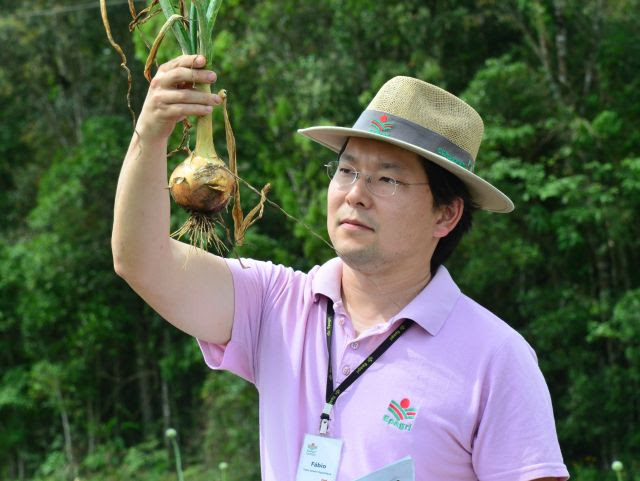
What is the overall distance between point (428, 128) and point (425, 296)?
1.14ft

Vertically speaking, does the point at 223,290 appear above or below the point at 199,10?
below

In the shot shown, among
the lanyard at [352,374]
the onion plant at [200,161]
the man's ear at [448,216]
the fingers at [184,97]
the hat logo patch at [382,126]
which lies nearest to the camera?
the fingers at [184,97]

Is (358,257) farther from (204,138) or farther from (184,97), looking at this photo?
(184,97)

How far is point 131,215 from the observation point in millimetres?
1768

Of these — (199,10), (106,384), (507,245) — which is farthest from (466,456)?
(106,384)

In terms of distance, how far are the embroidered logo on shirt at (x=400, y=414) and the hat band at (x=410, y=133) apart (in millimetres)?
512

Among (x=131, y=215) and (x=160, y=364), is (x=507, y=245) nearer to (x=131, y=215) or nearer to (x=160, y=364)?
(x=160, y=364)

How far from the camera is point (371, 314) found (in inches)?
79.0

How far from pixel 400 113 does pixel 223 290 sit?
517 mm

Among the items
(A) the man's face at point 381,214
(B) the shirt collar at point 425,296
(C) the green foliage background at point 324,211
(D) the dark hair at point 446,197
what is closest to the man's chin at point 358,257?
(A) the man's face at point 381,214

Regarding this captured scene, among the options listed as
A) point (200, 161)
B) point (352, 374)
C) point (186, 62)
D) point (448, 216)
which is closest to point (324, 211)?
point (448, 216)

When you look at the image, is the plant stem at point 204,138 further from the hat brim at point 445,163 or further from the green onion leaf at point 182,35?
the hat brim at point 445,163

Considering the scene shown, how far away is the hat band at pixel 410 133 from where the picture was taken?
1.99m

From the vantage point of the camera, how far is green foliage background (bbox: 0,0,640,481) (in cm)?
812
